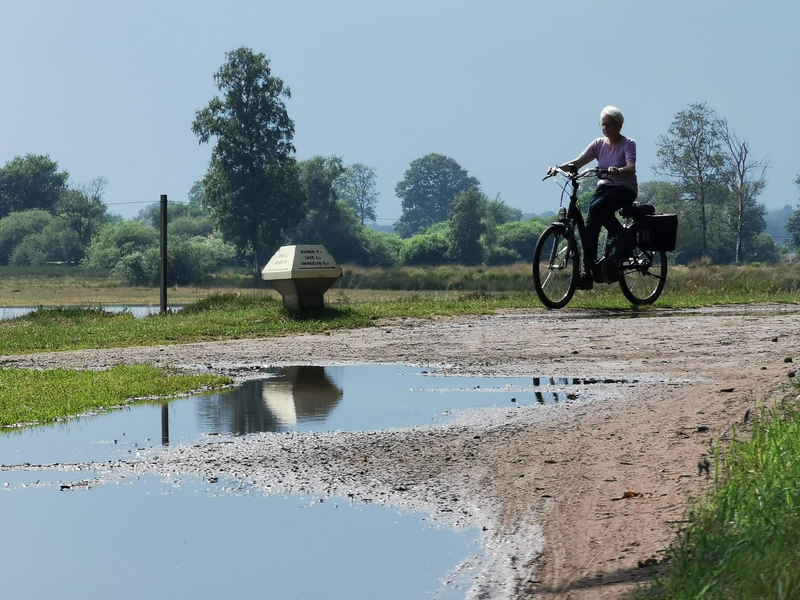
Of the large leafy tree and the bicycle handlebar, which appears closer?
the bicycle handlebar

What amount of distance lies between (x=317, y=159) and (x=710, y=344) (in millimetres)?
106313

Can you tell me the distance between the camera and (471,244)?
121188 mm

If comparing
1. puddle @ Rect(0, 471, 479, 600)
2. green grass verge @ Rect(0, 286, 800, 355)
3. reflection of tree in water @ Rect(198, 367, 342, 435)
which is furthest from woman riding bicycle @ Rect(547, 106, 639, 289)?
puddle @ Rect(0, 471, 479, 600)

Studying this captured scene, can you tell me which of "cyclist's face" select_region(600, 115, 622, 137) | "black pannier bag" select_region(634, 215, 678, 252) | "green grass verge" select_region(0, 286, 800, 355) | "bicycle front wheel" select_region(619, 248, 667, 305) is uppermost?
"cyclist's face" select_region(600, 115, 622, 137)

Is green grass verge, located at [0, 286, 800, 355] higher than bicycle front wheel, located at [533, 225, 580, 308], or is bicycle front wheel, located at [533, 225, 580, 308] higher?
bicycle front wheel, located at [533, 225, 580, 308]

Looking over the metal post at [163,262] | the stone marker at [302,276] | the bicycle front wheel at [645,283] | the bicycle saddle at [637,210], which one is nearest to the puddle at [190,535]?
the bicycle saddle at [637,210]

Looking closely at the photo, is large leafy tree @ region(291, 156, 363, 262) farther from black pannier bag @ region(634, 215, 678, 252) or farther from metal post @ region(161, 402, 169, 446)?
metal post @ region(161, 402, 169, 446)

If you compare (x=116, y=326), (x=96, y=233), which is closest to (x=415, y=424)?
(x=116, y=326)

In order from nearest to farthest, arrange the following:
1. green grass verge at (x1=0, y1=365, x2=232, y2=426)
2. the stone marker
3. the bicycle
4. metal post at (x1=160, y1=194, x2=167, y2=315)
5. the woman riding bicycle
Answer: green grass verge at (x1=0, y1=365, x2=232, y2=426) → the woman riding bicycle → the bicycle → the stone marker → metal post at (x1=160, y1=194, x2=167, y2=315)

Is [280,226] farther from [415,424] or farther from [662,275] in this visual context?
[415,424]

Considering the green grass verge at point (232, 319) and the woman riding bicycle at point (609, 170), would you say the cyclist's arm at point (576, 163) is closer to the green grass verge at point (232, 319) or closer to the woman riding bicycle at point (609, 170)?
the woman riding bicycle at point (609, 170)

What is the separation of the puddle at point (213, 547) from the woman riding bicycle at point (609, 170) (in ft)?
32.1

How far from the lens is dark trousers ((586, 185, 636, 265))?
15.3 metres

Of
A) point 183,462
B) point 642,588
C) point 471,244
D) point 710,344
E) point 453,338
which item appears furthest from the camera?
point 471,244
